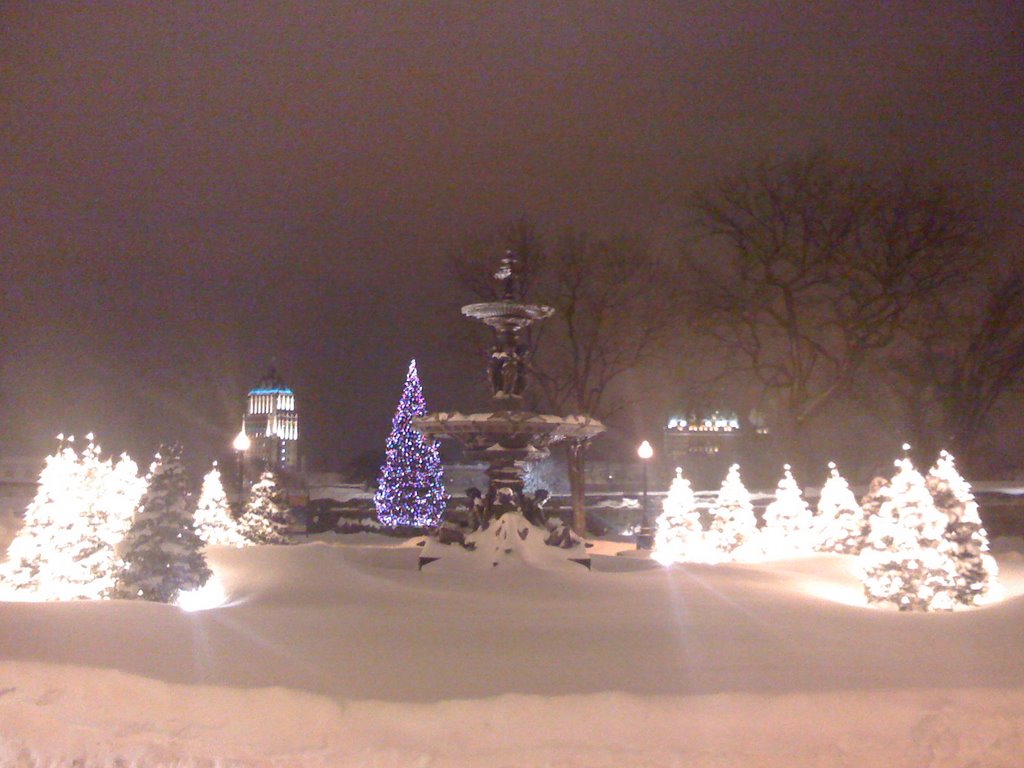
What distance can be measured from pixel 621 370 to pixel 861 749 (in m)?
25.0

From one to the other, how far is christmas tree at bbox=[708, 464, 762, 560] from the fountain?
17.8ft

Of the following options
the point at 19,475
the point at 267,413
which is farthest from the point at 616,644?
the point at 267,413

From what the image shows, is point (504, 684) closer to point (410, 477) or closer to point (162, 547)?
point (162, 547)

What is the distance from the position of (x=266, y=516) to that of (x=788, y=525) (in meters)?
13.1

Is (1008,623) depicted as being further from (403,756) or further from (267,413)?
(267,413)

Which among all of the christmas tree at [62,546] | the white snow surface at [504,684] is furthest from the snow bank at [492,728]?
the christmas tree at [62,546]

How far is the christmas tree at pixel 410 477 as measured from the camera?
118 feet

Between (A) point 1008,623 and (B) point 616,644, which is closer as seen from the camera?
(B) point 616,644

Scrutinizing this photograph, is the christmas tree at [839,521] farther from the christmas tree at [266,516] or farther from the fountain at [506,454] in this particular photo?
the christmas tree at [266,516]

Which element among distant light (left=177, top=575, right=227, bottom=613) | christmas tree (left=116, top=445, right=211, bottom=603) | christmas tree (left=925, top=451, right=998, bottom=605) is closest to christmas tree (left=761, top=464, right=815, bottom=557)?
christmas tree (left=925, top=451, right=998, bottom=605)

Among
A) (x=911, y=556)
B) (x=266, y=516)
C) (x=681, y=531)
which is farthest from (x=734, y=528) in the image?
(x=266, y=516)

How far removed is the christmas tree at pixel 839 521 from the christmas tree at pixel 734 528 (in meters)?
1.40

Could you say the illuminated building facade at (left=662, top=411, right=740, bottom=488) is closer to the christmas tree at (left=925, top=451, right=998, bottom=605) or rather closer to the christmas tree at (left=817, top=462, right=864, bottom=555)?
the christmas tree at (left=817, top=462, right=864, bottom=555)

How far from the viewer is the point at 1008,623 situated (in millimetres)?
10328
